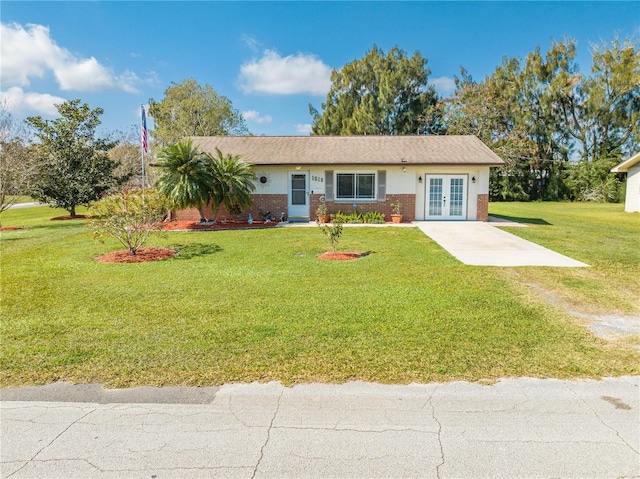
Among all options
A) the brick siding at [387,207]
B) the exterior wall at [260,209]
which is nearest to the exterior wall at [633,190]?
the brick siding at [387,207]

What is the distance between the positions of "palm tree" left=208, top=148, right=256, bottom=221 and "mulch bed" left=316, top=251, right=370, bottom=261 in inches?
268

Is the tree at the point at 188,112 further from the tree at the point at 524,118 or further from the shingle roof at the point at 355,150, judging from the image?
the tree at the point at 524,118

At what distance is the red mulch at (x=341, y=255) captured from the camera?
9680mm

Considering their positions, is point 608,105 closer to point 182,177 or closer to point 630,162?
point 630,162

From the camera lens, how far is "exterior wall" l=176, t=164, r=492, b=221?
57.1 ft

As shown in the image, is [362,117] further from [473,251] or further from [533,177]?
[473,251]

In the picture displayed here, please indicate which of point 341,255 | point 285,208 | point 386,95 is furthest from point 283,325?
point 386,95

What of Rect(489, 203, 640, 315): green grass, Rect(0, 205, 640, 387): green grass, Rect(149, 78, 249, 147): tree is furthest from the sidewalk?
Rect(149, 78, 249, 147): tree

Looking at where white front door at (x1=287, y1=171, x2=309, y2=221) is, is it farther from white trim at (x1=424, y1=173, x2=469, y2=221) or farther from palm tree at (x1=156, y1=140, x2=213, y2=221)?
white trim at (x1=424, y1=173, x2=469, y2=221)

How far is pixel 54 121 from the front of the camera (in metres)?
21.3

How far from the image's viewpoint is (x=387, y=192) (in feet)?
57.6

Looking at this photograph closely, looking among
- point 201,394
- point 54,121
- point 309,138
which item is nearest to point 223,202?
point 309,138

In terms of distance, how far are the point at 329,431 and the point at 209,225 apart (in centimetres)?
1399

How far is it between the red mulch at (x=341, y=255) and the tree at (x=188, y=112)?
93.2 ft
